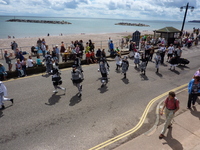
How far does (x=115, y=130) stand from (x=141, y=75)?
743 cm

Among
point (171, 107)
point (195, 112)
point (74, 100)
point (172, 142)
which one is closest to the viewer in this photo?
point (172, 142)

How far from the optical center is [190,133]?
6.23 m

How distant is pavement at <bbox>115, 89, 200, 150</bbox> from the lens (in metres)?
5.59

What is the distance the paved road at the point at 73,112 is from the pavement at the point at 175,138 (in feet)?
1.43

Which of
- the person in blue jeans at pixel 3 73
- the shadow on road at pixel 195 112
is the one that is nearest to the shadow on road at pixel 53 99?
the person in blue jeans at pixel 3 73

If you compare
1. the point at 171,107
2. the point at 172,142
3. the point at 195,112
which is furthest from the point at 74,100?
the point at 195,112

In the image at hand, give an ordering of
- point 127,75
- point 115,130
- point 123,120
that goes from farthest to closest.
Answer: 1. point 127,75
2. point 123,120
3. point 115,130

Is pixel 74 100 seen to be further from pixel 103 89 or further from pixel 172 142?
pixel 172 142

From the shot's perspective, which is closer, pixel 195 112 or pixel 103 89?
pixel 195 112

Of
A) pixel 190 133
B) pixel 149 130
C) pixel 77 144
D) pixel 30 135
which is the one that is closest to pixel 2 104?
pixel 30 135

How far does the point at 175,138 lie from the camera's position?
5.98 m

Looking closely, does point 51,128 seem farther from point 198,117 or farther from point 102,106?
point 198,117

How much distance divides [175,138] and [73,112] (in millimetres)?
4459

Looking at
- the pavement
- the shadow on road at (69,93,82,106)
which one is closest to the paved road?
the shadow on road at (69,93,82,106)
